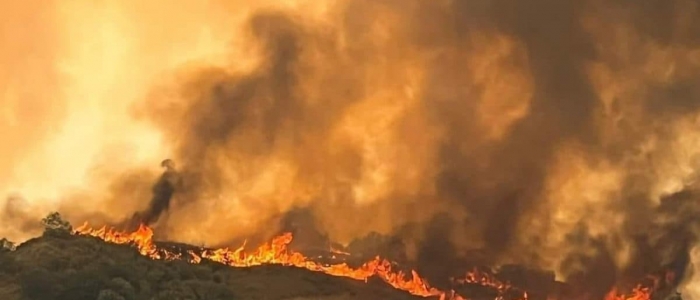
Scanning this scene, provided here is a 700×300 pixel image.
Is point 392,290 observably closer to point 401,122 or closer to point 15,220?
point 401,122

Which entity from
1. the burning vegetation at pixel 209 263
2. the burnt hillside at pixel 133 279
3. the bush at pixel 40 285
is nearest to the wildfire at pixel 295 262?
the burning vegetation at pixel 209 263

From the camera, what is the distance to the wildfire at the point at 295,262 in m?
73.2

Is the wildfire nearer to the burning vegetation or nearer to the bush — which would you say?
the burning vegetation

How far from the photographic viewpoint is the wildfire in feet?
240

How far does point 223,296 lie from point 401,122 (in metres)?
27.6

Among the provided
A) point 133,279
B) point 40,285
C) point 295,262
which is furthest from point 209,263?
point 40,285

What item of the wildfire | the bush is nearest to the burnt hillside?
the bush

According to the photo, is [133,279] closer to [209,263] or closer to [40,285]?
[40,285]

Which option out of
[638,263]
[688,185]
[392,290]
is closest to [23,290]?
[392,290]

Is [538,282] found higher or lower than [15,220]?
lower

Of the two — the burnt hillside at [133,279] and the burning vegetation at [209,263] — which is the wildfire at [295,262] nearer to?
the burning vegetation at [209,263]

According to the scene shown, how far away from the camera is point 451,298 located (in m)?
72.3

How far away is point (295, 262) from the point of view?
254 ft

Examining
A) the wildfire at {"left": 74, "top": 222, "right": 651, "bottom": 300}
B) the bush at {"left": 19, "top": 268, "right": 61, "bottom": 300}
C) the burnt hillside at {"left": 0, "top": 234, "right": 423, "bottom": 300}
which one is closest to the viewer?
the bush at {"left": 19, "top": 268, "right": 61, "bottom": 300}
